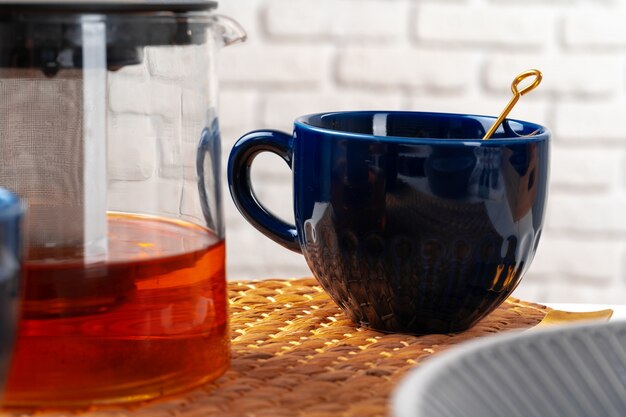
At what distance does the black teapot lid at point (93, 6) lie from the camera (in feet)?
1.17

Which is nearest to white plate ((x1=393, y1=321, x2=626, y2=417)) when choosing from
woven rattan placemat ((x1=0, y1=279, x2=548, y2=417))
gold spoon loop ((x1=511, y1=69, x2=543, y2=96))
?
woven rattan placemat ((x1=0, y1=279, x2=548, y2=417))

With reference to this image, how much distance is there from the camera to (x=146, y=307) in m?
0.38

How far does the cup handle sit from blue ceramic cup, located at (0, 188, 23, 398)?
19cm

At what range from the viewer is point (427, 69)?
3.27 feet

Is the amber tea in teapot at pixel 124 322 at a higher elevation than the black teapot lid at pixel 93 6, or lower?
lower

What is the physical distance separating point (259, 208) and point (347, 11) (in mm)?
537

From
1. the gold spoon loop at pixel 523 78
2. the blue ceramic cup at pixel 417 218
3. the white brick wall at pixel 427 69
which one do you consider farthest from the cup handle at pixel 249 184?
the white brick wall at pixel 427 69

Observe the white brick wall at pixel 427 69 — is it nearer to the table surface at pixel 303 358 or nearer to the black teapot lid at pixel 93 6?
the table surface at pixel 303 358

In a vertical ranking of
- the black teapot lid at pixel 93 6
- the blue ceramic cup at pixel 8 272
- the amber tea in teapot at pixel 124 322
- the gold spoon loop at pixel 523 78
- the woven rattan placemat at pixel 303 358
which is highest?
the black teapot lid at pixel 93 6

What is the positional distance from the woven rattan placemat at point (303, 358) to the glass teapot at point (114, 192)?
2 cm

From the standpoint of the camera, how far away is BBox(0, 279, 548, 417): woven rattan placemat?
0.37 meters

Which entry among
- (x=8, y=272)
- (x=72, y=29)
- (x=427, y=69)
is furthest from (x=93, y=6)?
(x=427, y=69)

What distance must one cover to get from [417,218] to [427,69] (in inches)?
23.5

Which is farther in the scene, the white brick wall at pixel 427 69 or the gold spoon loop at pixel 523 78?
the white brick wall at pixel 427 69
